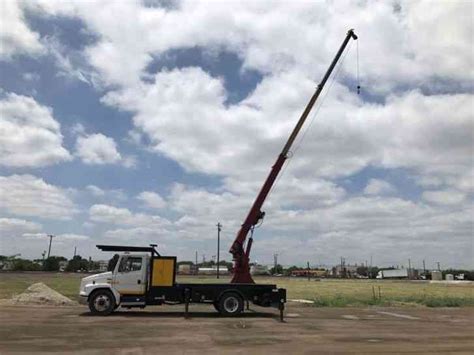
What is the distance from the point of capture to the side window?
71.6 feet

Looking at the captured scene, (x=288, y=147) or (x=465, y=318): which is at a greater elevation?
(x=288, y=147)

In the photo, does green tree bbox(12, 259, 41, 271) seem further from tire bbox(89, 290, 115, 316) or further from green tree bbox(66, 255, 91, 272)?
tire bbox(89, 290, 115, 316)

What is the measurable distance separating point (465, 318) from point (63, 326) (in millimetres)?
17355

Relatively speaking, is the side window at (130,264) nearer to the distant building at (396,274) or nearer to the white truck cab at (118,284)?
the white truck cab at (118,284)

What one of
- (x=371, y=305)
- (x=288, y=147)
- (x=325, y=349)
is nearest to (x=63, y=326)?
(x=325, y=349)

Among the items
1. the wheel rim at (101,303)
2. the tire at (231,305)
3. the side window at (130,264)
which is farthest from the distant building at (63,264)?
the tire at (231,305)

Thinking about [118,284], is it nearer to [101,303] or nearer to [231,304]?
[101,303]

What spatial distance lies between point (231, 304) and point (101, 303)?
5.26m

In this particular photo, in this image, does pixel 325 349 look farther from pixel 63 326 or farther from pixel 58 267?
pixel 58 267

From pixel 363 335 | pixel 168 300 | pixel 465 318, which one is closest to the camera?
pixel 363 335

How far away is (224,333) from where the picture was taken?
16016mm

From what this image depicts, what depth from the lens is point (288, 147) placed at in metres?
25.4

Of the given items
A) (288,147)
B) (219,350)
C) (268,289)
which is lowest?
(219,350)

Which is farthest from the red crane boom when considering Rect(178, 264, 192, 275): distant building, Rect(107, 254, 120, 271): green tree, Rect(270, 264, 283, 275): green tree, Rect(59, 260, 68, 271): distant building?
Rect(270, 264, 283, 275): green tree
